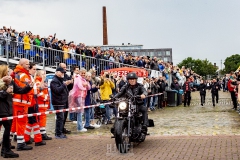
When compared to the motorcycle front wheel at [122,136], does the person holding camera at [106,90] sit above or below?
above

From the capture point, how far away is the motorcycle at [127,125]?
318 inches

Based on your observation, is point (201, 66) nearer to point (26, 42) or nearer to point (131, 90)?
point (26, 42)

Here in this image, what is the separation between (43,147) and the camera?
915 cm

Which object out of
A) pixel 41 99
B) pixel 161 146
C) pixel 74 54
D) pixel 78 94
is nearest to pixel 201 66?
pixel 74 54

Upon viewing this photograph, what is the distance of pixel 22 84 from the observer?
28.5ft

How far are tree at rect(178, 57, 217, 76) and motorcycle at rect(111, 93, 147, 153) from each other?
126463 mm

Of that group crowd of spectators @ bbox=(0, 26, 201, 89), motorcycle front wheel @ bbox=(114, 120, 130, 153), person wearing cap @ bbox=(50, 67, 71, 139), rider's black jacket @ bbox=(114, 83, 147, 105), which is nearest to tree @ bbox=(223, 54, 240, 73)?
crowd of spectators @ bbox=(0, 26, 201, 89)

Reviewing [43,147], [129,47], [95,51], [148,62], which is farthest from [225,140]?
[129,47]

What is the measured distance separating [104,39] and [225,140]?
55076 mm

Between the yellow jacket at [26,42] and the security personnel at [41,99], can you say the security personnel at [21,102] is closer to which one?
the security personnel at [41,99]

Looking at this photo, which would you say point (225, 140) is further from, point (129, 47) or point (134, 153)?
point (129, 47)

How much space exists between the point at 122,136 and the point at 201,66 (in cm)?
13598

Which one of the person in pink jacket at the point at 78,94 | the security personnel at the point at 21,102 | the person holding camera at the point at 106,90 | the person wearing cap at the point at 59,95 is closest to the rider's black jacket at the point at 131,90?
the person wearing cap at the point at 59,95

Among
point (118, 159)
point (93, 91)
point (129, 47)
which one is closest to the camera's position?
point (118, 159)
